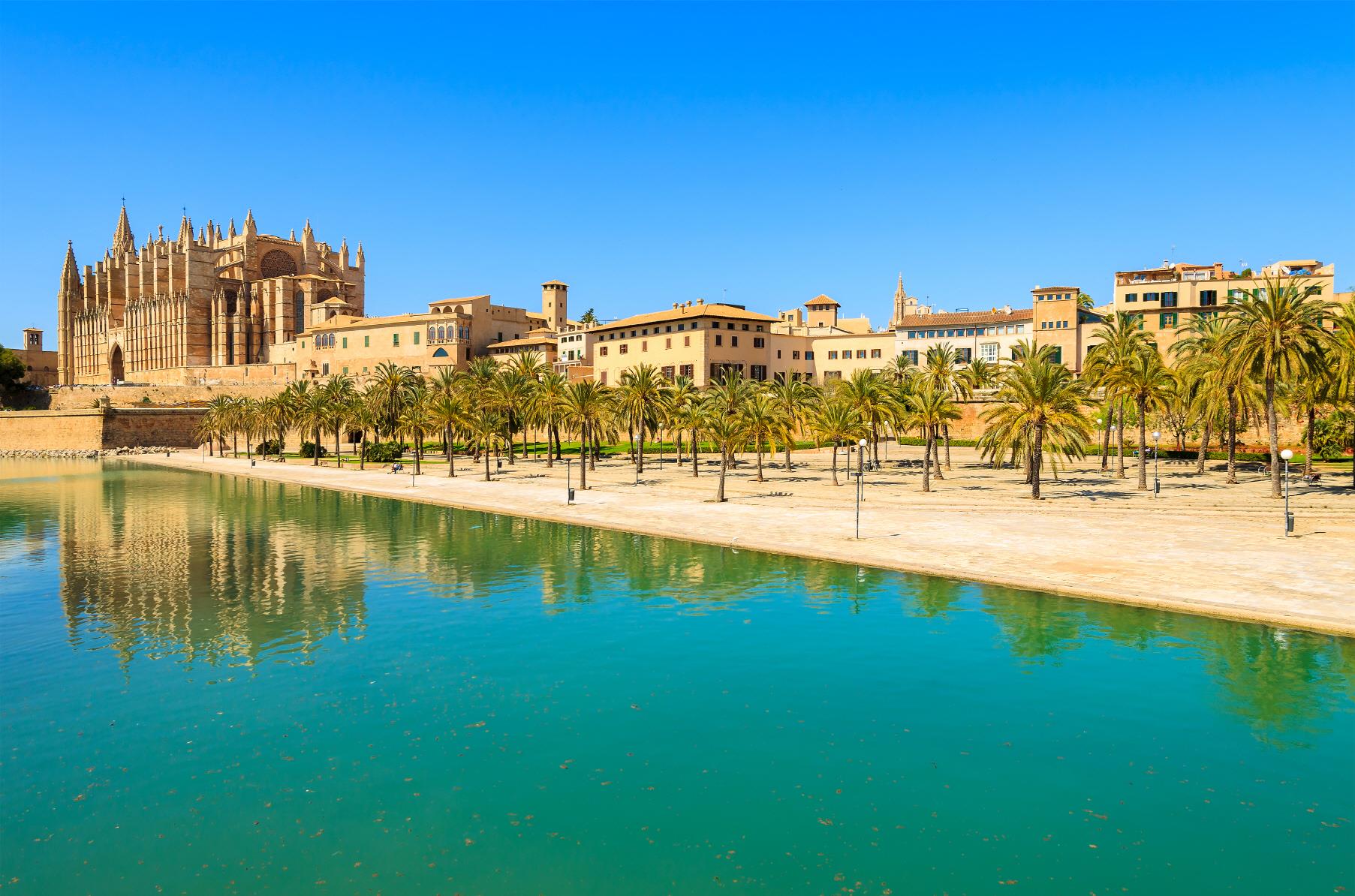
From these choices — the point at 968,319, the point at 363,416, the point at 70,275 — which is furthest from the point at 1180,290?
the point at 70,275

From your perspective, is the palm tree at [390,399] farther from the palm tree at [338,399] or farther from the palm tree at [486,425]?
the palm tree at [486,425]

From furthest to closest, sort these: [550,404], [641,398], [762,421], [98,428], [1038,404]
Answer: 1. [98,428]
2. [550,404]
3. [641,398]
4. [762,421]
5. [1038,404]

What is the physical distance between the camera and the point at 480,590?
26.0m

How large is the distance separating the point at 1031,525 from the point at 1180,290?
63515 millimetres

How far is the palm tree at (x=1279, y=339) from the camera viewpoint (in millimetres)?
38656

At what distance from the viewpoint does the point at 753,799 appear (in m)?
12.2

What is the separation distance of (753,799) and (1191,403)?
161 feet

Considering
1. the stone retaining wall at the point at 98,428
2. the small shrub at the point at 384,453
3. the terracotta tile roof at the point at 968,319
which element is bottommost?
the small shrub at the point at 384,453

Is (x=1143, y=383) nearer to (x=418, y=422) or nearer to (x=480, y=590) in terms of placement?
(x=480, y=590)

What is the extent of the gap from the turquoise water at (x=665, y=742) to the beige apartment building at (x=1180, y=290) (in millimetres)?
71311

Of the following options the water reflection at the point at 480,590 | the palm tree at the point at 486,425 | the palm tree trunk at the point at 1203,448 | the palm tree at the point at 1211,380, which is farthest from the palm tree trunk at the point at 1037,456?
the palm tree at the point at 486,425

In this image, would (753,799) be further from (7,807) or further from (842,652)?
(7,807)

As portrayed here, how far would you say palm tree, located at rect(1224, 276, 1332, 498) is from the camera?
3866 centimetres

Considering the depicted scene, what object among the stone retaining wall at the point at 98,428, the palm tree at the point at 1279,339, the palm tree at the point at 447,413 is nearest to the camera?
the palm tree at the point at 1279,339
